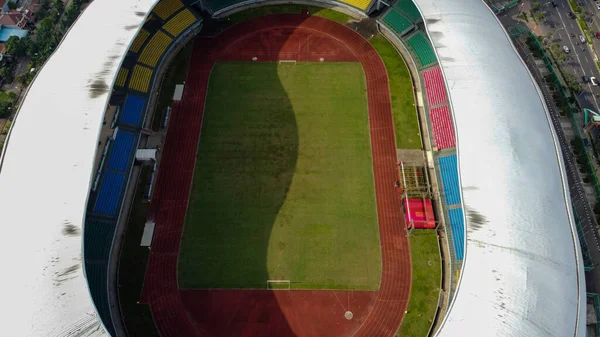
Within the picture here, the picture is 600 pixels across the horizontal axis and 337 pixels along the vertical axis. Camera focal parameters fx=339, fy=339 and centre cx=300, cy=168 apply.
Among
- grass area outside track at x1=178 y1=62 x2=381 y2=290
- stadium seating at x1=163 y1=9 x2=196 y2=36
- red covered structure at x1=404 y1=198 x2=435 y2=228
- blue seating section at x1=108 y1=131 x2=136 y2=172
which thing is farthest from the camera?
stadium seating at x1=163 y1=9 x2=196 y2=36

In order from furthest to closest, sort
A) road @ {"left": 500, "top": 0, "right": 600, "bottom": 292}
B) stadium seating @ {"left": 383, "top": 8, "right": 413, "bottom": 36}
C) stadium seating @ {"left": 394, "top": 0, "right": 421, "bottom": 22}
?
1. stadium seating @ {"left": 383, "top": 8, "right": 413, "bottom": 36}
2. stadium seating @ {"left": 394, "top": 0, "right": 421, "bottom": 22}
3. road @ {"left": 500, "top": 0, "right": 600, "bottom": 292}

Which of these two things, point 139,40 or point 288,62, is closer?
point 139,40

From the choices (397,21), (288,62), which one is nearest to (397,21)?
(397,21)

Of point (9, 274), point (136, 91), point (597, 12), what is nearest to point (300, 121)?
point (136, 91)

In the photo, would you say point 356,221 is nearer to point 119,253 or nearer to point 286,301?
point 286,301

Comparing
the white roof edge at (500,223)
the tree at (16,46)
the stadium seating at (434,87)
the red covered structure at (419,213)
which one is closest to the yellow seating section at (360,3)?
the stadium seating at (434,87)

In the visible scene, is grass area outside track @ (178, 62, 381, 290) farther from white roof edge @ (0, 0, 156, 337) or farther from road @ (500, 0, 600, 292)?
road @ (500, 0, 600, 292)

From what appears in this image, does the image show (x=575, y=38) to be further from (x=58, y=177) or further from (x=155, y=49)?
(x=58, y=177)

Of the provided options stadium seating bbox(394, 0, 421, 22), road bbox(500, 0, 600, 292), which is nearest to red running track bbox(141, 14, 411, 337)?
stadium seating bbox(394, 0, 421, 22)
